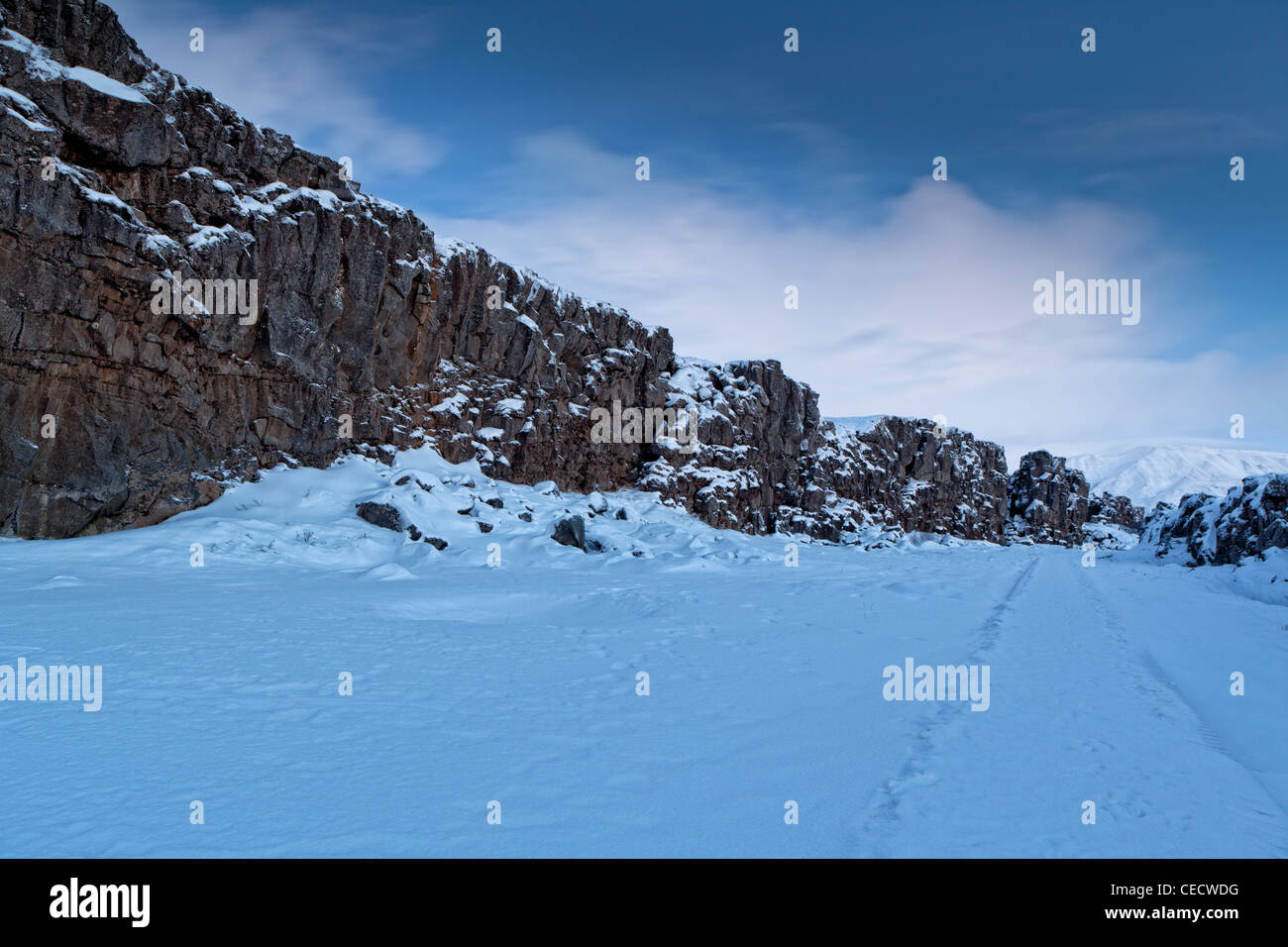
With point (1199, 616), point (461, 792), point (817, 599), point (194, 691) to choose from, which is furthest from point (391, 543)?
point (1199, 616)

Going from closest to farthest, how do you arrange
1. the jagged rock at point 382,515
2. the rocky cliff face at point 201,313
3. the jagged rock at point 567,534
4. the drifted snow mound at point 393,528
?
1. the drifted snow mound at point 393,528
2. the rocky cliff face at point 201,313
3. the jagged rock at point 382,515
4. the jagged rock at point 567,534

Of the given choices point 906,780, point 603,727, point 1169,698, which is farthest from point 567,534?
point 906,780

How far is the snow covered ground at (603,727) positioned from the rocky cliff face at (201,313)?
5417 millimetres

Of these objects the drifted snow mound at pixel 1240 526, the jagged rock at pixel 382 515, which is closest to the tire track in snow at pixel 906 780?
the jagged rock at pixel 382 515

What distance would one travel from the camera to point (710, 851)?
3.27 m

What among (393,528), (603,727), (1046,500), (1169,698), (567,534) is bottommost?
(1046,500)

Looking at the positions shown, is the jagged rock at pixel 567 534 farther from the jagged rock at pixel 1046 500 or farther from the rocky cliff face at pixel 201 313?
the jagged rock at pixel 1046 500

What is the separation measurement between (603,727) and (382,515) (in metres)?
15.3

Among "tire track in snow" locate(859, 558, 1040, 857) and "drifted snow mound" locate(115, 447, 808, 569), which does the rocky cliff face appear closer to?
"drifted snow mound" locate(115, 447, 808, 569)

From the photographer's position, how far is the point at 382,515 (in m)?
18.6

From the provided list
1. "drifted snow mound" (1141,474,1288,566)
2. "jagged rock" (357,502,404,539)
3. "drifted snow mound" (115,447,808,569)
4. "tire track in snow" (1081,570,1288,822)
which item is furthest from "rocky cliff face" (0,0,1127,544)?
"drifted snow mound" (1141,474,1288,566)

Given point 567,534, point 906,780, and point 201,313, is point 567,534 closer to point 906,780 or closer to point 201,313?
point 201,313

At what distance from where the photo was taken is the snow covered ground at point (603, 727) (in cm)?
342
